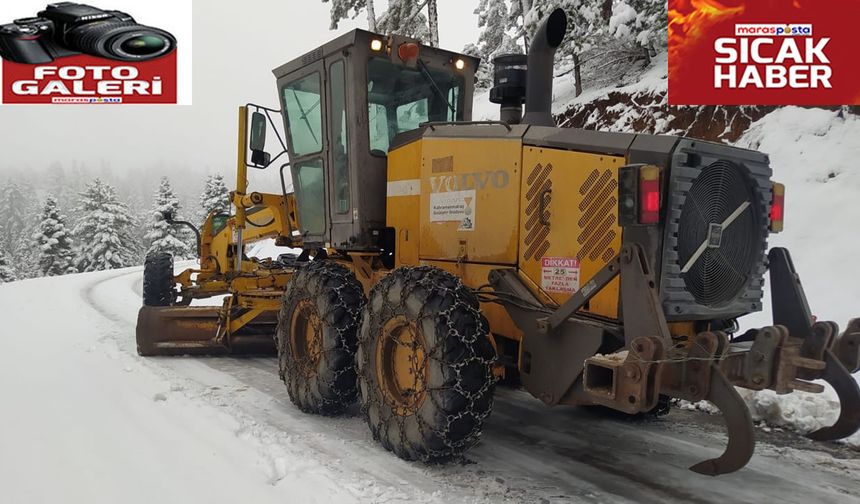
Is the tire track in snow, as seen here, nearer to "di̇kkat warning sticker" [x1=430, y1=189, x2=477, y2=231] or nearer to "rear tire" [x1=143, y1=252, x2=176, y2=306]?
"di̇kkat warning sticker" [x1=430, y1=189, x2=477, y2=231]

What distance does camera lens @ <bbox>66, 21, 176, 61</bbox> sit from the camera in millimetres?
10516

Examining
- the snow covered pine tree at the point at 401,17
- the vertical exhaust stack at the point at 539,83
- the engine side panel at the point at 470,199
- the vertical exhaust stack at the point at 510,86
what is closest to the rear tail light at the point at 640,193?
the engine side panel at the point at 470,199

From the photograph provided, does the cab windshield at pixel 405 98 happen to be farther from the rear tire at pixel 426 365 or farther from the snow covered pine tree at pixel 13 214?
the snow covered pine tree at pixel 13 214

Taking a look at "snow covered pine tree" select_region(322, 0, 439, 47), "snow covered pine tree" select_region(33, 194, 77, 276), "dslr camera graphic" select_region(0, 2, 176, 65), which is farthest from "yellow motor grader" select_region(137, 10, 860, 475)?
"snow covered pine tree" select_region(33, 194, 77, 276)

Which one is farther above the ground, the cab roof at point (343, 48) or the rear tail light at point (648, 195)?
the cab roof at point (343, 48)

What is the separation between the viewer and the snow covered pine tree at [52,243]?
4116cm

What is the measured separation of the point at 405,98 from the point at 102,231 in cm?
4358

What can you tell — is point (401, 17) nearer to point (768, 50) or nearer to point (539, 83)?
point (768, 50)

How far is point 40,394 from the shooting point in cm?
564

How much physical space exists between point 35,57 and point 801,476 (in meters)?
12.6

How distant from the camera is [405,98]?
5.71 metres

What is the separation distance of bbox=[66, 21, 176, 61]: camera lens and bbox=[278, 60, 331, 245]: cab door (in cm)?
573

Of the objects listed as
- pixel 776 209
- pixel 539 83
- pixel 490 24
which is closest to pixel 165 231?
pixel 490 24

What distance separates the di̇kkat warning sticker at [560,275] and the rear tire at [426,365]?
50 cm
